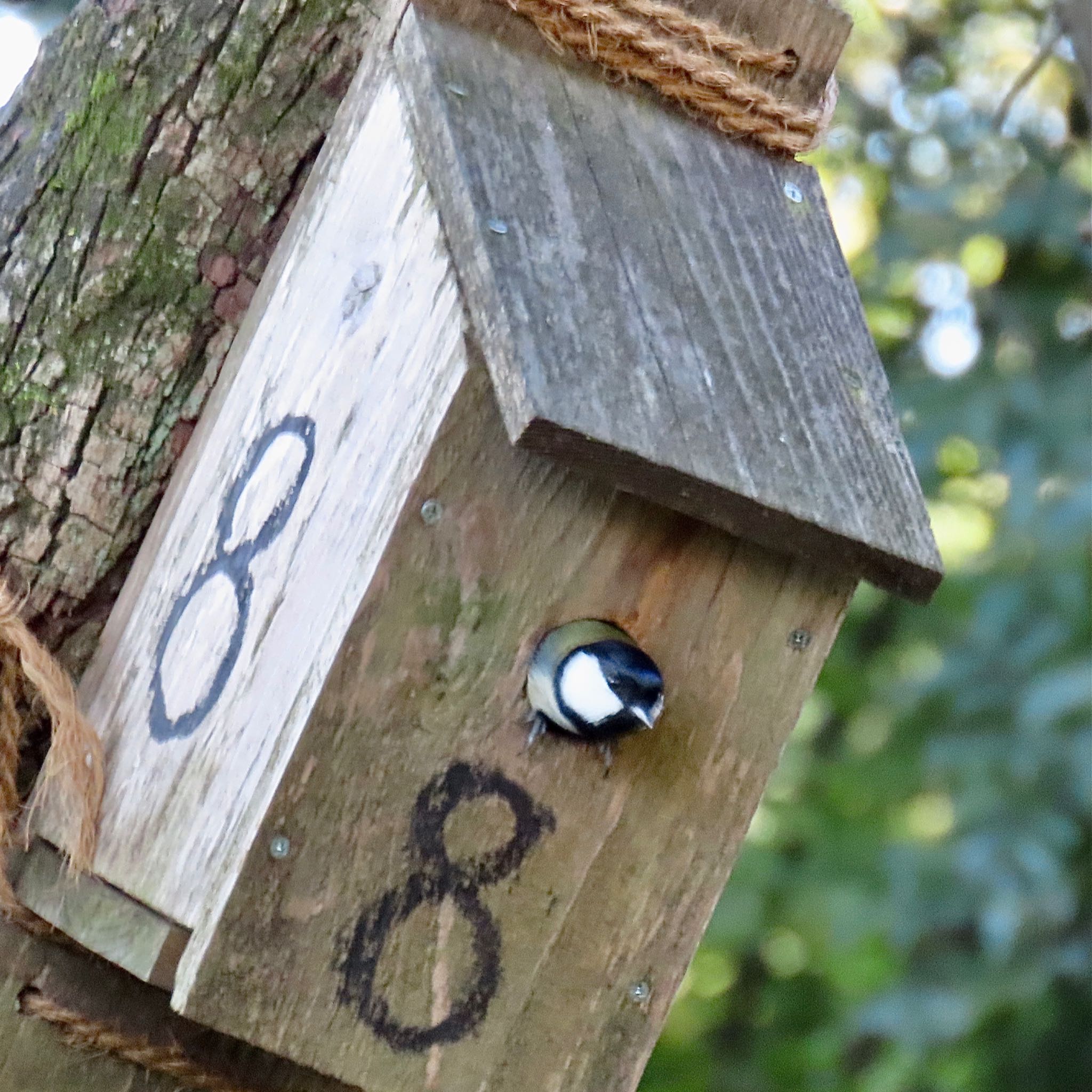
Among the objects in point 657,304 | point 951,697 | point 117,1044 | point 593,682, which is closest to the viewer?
point 593,682

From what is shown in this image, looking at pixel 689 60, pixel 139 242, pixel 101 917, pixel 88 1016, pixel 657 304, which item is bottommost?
pixel 88 1016

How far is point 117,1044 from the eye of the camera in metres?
1.34

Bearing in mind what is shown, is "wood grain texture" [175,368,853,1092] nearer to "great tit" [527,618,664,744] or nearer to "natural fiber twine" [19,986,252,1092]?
"great tit" [527,618,664,744]

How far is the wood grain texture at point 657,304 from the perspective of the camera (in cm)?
107

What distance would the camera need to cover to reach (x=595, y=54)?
1.33 meters

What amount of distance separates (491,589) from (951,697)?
151 cm

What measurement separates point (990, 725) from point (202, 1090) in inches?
Answer: 55.4

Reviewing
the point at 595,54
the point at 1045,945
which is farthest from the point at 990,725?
the point at 595,54

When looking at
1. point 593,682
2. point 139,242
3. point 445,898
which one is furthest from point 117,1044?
point 139,242

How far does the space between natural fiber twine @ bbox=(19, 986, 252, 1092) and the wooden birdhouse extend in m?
0.11

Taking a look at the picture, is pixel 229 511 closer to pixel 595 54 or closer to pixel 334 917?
pixel 334 917

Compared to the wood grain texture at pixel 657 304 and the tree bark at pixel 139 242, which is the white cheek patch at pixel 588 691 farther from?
the tree bark at pixel 139 242

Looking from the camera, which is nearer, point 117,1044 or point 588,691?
point 588,691

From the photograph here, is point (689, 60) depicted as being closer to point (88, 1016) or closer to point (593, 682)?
point (593, 682)
